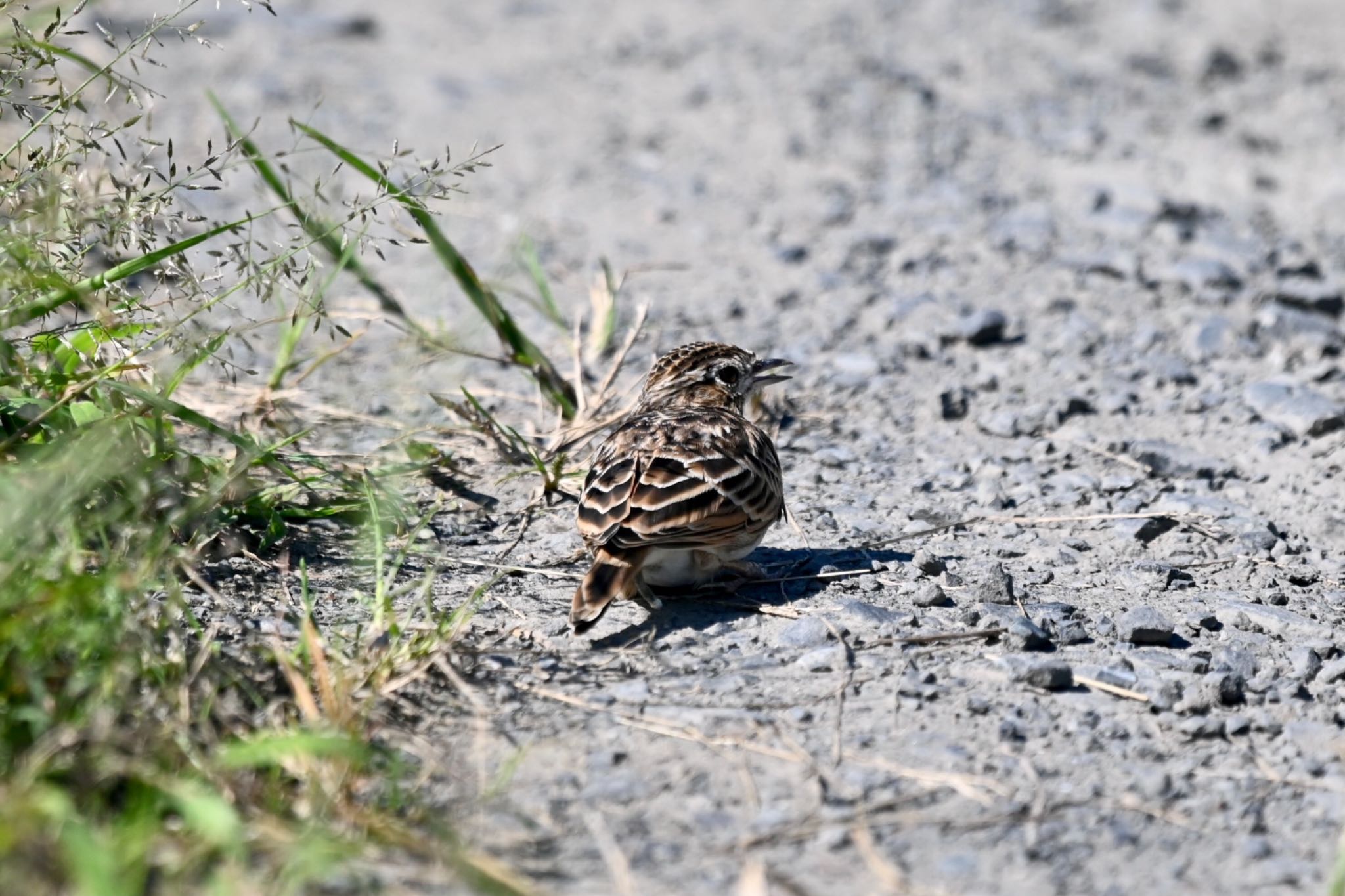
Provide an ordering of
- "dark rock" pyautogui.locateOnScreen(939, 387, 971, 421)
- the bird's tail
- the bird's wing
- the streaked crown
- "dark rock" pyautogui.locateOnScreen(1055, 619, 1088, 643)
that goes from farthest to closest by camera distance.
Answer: "dark rock" pyautogui.locateOnScreen(939, 387, 971, 421) → the streaked crown → the bird's wing → "dark rock" pyautogui.locateOnScreen(1055, 619, 1088, 643) → the bird's tail

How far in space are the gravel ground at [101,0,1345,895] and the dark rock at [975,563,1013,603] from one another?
0.02 meters

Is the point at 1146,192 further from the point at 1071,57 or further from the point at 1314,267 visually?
the point at 1071,57

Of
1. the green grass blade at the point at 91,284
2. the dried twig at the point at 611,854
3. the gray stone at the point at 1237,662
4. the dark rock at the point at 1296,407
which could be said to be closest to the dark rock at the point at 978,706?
the gray stone at the point at 1237,662

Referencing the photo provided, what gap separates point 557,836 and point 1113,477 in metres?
3.50

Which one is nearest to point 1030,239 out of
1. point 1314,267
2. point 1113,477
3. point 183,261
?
point 1314,267

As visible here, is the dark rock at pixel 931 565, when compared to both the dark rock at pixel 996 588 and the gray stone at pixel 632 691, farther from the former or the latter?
the gray stone at pixel 632 691

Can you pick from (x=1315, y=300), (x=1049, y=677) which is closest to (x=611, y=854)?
(x=1049, y=677)

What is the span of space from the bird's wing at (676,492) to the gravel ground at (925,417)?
288 mm

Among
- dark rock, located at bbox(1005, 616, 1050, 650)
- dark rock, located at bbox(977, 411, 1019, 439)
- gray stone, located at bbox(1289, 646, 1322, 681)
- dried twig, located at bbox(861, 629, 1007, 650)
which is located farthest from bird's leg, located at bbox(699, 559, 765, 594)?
dark rock, located at bbox(977, 411, 1019, 439)

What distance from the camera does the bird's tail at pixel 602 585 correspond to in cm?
484

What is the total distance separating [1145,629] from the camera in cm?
499

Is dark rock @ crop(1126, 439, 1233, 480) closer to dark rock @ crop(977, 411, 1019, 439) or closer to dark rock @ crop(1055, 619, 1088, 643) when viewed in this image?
dark rock @ crop(977, 411, 1019, 439)

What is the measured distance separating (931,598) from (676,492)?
0.91 metres

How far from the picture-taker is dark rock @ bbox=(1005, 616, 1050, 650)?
488 cm
